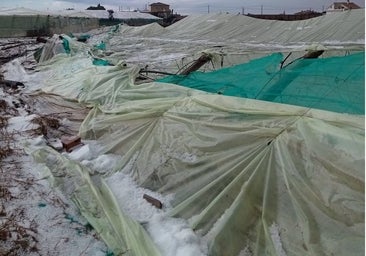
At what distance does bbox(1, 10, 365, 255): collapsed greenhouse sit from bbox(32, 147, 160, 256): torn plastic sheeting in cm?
1

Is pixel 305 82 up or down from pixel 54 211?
up

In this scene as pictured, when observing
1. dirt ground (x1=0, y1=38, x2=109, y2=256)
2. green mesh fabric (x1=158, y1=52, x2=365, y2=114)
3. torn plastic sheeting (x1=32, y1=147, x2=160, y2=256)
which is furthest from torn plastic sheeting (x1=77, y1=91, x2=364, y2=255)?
dirt ground (x1=0, y1=38, x2=109, y2=256)

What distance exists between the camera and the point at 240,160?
3.20 metres

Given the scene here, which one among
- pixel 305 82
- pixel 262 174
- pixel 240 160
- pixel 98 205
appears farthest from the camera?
pixel 305 82

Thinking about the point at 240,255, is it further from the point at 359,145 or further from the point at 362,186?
the point at 359,145

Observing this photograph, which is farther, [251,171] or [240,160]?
[240,160]

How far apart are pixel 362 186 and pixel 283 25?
16.6 meters

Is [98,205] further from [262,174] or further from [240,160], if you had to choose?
[262,174]

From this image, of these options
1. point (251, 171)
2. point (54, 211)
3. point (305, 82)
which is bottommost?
point (54, 211)

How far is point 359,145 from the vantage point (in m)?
2.55

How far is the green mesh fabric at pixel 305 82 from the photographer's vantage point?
3.25 meters

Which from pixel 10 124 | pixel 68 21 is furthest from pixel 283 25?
pixel 68 21

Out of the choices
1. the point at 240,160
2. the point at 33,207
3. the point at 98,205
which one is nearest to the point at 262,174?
the point at 240,160

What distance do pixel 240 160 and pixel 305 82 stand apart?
124 centimetres
